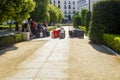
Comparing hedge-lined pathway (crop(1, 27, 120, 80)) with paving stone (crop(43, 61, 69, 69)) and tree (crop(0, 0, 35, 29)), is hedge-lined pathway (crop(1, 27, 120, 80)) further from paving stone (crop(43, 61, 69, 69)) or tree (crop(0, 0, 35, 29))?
tree (crop(0, 0, 35, 29))

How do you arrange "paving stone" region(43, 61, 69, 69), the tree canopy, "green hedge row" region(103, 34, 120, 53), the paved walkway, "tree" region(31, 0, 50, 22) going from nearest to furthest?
the paved walkway, "paving stone" region(43, 61, 69, 69), "green hedge row" region(103, 34, 120, 53), the tree canopy, "tree" region(31, 0, 50, 22)

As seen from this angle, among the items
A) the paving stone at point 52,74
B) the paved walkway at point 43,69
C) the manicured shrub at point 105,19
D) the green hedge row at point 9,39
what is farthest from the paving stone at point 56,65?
the manicured shrub at point 105,19

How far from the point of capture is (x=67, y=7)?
161m

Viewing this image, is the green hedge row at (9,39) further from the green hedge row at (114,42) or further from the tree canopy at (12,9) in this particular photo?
the green hedge row at (114,42)

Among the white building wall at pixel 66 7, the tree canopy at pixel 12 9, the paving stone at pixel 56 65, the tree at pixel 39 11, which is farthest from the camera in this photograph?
the white building wall at pixel 66 7

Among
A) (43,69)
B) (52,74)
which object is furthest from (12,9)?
(52,74)

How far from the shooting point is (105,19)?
20.4 meters

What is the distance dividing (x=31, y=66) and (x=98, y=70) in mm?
2692

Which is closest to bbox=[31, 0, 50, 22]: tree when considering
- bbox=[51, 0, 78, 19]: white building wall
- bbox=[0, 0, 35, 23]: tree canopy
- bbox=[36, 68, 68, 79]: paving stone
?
bbox=[0, 0, 35, 23]: tree canopy

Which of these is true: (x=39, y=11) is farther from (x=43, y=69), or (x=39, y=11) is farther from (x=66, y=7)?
(x=66, y=7)

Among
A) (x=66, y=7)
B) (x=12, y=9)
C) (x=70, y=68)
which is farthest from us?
(x=66, y=7)

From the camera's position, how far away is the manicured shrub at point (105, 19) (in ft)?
65.4

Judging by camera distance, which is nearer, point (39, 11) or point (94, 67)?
point (94, 67)

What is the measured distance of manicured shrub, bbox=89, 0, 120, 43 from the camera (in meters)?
19.9
